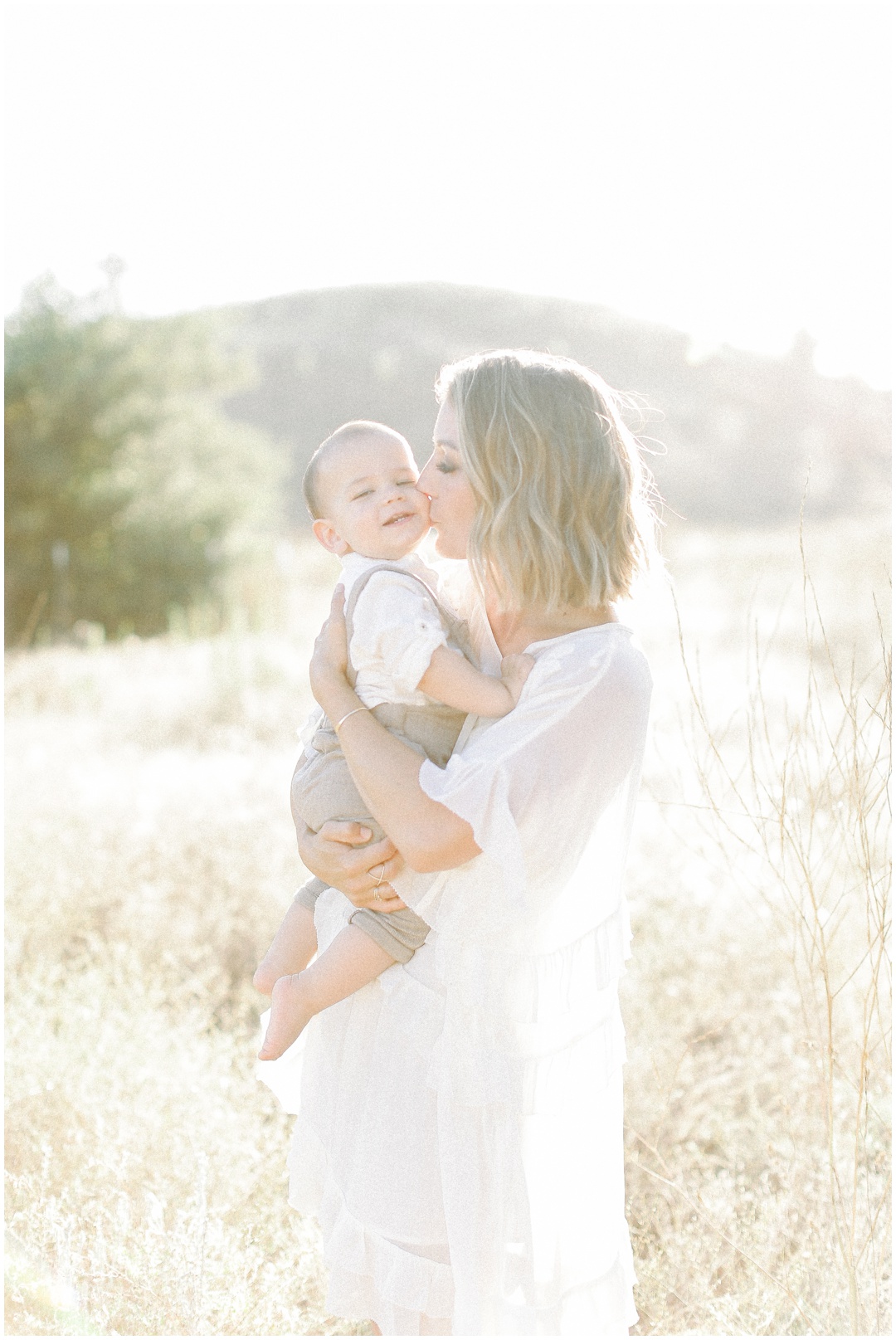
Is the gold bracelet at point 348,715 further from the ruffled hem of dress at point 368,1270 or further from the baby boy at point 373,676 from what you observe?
the ruffled hem of dress at point 368,1270

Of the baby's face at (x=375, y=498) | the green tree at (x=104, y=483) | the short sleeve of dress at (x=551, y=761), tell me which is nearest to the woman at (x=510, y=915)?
the short sleeve of dress at (x=551, y=761)

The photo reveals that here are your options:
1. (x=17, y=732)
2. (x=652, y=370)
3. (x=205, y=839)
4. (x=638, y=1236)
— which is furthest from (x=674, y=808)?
(x=652, y=370)

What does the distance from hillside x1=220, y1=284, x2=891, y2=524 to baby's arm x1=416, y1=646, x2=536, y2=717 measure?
28.1 metres

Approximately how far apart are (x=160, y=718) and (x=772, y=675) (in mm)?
5082

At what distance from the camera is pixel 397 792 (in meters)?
1.80

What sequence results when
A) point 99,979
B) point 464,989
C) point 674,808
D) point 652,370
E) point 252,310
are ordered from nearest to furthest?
1. point 464,989
2. point 99,979
3. point 674,808
4. point 652,370
5. point 252,310

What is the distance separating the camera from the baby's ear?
224cm

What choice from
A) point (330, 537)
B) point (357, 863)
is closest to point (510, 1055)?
point (357, 863)

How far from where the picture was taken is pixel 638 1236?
294cm

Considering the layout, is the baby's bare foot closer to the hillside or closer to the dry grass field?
the dry grass field

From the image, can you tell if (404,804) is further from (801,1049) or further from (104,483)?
(104,483)

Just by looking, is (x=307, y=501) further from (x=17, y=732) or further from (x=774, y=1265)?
(x=17, y=732)

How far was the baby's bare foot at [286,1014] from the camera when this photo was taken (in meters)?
2.03

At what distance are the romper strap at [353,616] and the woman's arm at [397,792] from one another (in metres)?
0.08
